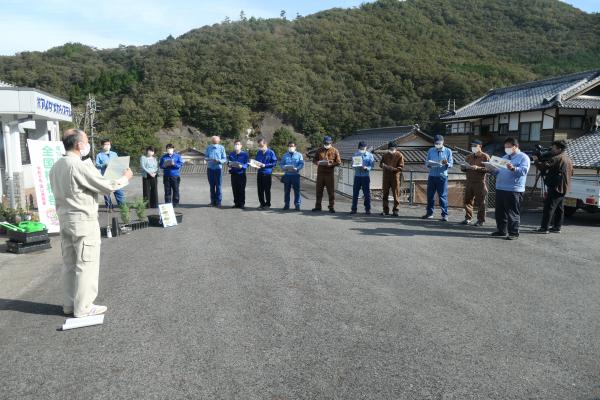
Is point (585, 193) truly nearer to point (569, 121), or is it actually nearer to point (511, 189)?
point (511, 189)

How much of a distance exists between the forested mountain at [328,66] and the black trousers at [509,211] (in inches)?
1942

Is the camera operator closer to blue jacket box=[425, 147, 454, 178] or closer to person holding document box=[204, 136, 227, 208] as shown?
blue jacket box=[425, 147, 454, 178]

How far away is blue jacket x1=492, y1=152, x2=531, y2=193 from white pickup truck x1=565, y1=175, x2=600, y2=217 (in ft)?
10.6

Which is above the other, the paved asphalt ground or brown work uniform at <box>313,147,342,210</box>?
brown work uniform at <box>313,147,342,210</box>

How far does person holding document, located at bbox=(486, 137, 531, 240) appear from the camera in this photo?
827 centimetres

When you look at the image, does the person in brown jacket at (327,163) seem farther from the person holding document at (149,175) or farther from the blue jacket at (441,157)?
the person holding document at (149,175)

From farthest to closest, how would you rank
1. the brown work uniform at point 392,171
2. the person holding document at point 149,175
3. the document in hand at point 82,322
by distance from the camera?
the person holding document at point 149,175 < the brown work uniform at point 392,171 < the document in hand at point 82,322

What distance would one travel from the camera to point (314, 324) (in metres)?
4.29

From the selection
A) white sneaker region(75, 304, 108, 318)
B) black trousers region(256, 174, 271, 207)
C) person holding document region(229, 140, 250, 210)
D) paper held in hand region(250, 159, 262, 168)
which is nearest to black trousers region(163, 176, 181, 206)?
person holding document region(229, 140, 250, 210)

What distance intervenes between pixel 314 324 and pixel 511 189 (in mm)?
5841

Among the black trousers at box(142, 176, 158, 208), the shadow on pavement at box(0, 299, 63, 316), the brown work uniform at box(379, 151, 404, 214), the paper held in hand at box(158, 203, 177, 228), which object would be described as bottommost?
the shadow on pavement at box(0, 299, 63, 316)

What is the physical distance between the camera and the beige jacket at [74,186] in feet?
14.5

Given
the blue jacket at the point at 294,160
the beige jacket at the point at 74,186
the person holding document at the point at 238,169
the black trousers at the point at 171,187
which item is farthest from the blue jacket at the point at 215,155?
the beige jacket at the point at 74,186

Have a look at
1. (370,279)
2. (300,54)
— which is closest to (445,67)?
(300,54)
